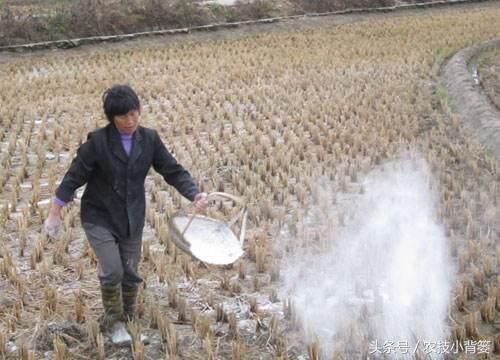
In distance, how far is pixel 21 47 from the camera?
12312mm

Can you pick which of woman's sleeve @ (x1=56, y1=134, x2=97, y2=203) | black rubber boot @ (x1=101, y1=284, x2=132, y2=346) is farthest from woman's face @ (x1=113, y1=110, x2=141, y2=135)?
black rubber boot @ (x1=101, y1=284, x2=132, y2=346)

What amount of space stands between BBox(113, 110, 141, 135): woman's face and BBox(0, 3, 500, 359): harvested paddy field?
86 centimetres

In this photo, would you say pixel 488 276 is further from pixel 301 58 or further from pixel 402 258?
pixel 301 58

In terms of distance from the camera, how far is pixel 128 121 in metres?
2.75

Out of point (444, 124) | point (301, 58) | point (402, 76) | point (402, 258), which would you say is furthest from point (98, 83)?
point (402, 258)

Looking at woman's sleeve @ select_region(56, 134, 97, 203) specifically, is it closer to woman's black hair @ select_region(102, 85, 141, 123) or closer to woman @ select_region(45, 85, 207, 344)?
woman @ select_region(45, 85, 207, 344)

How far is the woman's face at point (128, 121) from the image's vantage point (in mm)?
2734

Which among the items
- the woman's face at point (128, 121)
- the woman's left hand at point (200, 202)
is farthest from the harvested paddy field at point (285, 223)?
the woman's face at point (128, 121)

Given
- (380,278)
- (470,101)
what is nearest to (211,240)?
(380,278)

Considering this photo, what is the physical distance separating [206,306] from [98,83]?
634cm

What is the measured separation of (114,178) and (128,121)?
26 centimetres

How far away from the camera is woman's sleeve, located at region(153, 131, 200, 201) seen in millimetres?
2959

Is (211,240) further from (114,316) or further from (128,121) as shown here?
(128,121)

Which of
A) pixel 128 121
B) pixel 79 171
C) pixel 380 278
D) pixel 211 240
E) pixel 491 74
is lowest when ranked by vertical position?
pixel 380 278
